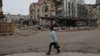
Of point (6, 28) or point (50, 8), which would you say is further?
point (50, 8)

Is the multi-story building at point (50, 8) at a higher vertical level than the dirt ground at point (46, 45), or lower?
higher

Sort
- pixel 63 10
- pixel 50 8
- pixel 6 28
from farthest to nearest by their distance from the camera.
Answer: pixel 50 8
pixel 63 10
pixel 6 28

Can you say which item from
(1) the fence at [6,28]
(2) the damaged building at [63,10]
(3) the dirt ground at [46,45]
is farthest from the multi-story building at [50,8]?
(3) the dirt ground at [46,45]

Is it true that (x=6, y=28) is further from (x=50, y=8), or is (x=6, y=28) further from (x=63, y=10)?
(x=50, y=8)

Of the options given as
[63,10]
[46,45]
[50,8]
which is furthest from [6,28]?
[50,8]

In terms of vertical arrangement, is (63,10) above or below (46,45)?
above

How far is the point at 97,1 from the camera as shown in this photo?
98.9 meters

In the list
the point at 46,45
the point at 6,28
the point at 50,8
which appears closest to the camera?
the point at 46,45

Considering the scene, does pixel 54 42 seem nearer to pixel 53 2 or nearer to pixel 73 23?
pixel 73 23

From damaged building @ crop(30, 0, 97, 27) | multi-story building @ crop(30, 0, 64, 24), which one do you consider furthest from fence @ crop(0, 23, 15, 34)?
multi-story building @ crop(30, 0, 64, 24)

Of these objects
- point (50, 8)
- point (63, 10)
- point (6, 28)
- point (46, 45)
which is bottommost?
point (46, 45)

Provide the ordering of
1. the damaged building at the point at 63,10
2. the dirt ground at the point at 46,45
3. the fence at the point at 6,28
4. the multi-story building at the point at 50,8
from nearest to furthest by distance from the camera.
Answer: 1. the dirt ground at the point at 46,45
2. the fence at the point at 6,28
3. the damaged building at the point at 63,10
4. the multi-story building at the point at 50,8

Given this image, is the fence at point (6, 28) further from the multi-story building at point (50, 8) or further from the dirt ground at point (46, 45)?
the multi-story building at point (50, 8)

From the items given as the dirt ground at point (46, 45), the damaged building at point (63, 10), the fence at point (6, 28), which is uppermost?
the damaged building at point (63, 10)
